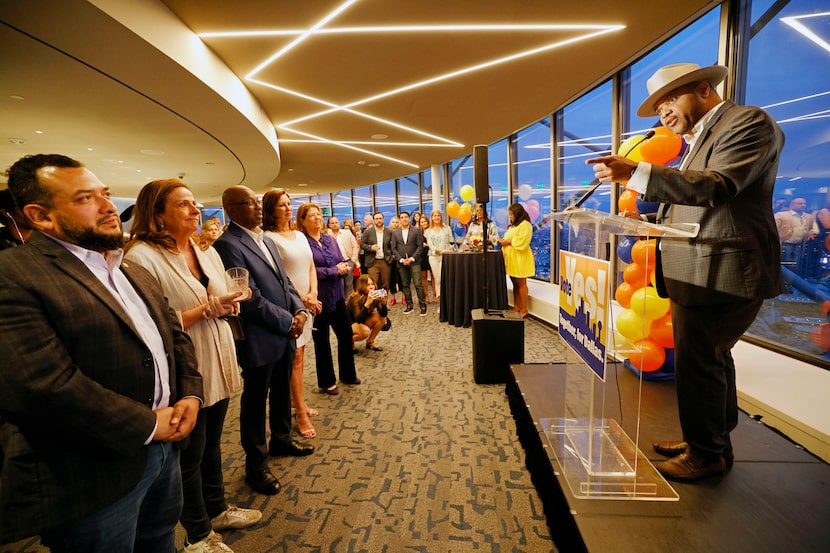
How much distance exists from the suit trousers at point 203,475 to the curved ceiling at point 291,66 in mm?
2563

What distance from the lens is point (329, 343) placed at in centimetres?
307

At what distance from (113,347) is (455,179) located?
9127mm

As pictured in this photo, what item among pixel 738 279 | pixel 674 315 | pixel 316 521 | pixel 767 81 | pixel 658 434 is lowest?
pixel 316 521

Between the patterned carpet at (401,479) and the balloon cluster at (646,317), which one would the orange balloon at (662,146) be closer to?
the balloon cluster at (646,317)

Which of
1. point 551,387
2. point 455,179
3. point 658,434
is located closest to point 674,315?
point 658,434

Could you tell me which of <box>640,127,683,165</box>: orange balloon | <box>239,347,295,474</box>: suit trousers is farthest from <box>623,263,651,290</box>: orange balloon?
<box>239,347,295,474</box>: suit trousers

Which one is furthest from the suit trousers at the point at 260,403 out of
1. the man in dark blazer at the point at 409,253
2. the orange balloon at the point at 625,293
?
the man in dark blazer at the point at 409,253

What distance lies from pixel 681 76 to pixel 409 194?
1108 cm

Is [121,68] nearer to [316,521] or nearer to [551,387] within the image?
[316,521]

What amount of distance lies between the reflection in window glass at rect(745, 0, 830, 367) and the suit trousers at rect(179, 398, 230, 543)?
3.33m

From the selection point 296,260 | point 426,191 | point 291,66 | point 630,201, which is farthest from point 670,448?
point 426,191

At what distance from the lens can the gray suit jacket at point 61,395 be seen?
0.80m

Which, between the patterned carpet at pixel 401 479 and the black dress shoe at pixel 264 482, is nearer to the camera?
the patterned carpet at pixel 401 479

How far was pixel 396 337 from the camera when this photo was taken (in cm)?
488
